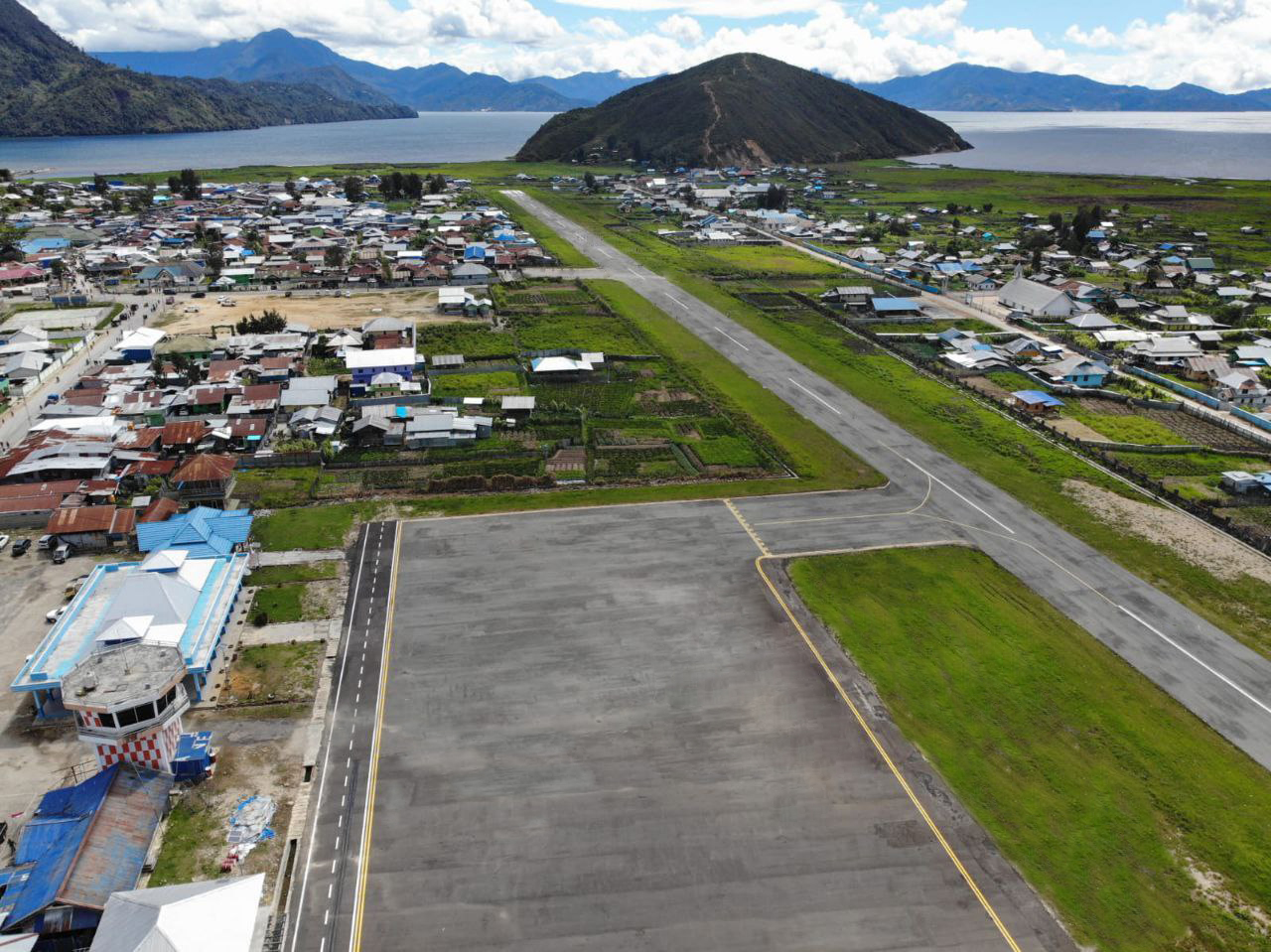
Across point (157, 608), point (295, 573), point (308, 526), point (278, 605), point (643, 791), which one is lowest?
point (643, 791)

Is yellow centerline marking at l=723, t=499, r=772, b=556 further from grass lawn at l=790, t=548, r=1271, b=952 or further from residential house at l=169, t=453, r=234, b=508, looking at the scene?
residential house at l=169, t=453, r=234, b=508

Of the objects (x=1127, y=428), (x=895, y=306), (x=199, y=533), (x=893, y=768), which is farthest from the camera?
(x=895, y=306)

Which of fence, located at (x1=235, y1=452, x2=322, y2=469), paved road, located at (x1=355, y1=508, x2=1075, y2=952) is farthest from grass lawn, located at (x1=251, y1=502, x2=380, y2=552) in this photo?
paved road, located at (x1=355, y1=508, x2=1075, y2=952)

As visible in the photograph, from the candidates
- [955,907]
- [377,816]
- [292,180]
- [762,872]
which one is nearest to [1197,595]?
[955,907]

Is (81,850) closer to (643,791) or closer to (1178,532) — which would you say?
(643,791)

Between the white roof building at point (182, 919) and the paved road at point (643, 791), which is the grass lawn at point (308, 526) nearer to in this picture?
the paved road at point (643, 791)

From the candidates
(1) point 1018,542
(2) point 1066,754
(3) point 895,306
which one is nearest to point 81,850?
(2) point 1066,754

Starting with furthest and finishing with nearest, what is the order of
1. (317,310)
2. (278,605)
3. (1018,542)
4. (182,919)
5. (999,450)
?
(317,310), (999,450), (1018,542), (278,605), (182,919)
